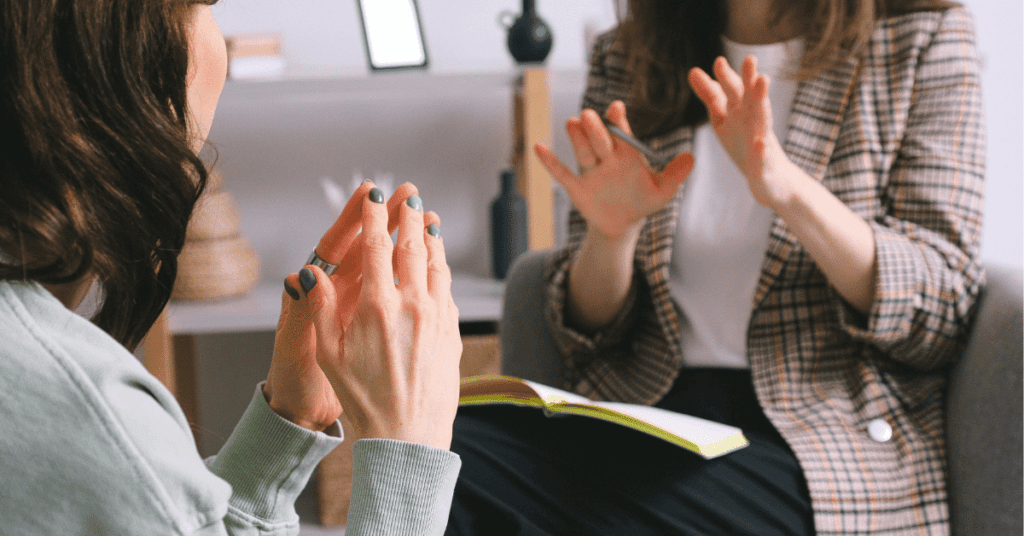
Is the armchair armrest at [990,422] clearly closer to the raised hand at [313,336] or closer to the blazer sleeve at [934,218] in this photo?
the blazer sleeve at [934,218]

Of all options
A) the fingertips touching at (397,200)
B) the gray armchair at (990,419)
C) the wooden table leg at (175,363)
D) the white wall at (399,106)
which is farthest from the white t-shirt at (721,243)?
the wooden table leg at (175,363)

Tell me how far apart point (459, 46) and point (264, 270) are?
808 millimetres

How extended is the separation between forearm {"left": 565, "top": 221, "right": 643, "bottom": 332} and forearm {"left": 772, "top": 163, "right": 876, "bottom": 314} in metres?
0.23

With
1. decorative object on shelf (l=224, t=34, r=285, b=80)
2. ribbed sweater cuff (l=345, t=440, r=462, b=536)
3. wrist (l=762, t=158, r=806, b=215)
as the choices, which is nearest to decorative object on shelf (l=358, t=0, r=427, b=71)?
decorative object on shelf (l=224, t=34, r=285, b=80)

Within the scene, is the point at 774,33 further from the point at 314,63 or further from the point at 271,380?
the point at 314,63

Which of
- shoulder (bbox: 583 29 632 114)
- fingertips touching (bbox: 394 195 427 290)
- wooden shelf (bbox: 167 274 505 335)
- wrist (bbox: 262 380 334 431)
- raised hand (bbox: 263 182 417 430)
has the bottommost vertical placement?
wooden shelf (bbox: 167 274 505 335)

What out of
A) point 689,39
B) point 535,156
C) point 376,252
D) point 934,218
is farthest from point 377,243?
point 535,156

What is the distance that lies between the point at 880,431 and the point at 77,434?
81cm

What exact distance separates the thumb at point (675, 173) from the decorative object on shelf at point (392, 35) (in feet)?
3.30

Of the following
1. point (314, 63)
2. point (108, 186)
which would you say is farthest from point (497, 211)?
point (108, 186)

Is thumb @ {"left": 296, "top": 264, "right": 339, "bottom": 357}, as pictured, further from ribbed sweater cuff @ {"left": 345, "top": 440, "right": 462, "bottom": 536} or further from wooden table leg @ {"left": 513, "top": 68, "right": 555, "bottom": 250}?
wooden table leg @ {"left": 513, "top": 68, "right": 555, "bottom": 250}

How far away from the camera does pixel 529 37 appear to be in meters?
1.73

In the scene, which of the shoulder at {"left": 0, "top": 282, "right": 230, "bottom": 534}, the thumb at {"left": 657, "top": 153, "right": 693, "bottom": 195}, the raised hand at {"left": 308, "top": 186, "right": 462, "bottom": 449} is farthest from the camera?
the thumb at {"left": 657, "top": 153, "right": 693, "bottom": 195}

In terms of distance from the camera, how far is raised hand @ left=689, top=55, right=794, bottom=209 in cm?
84
